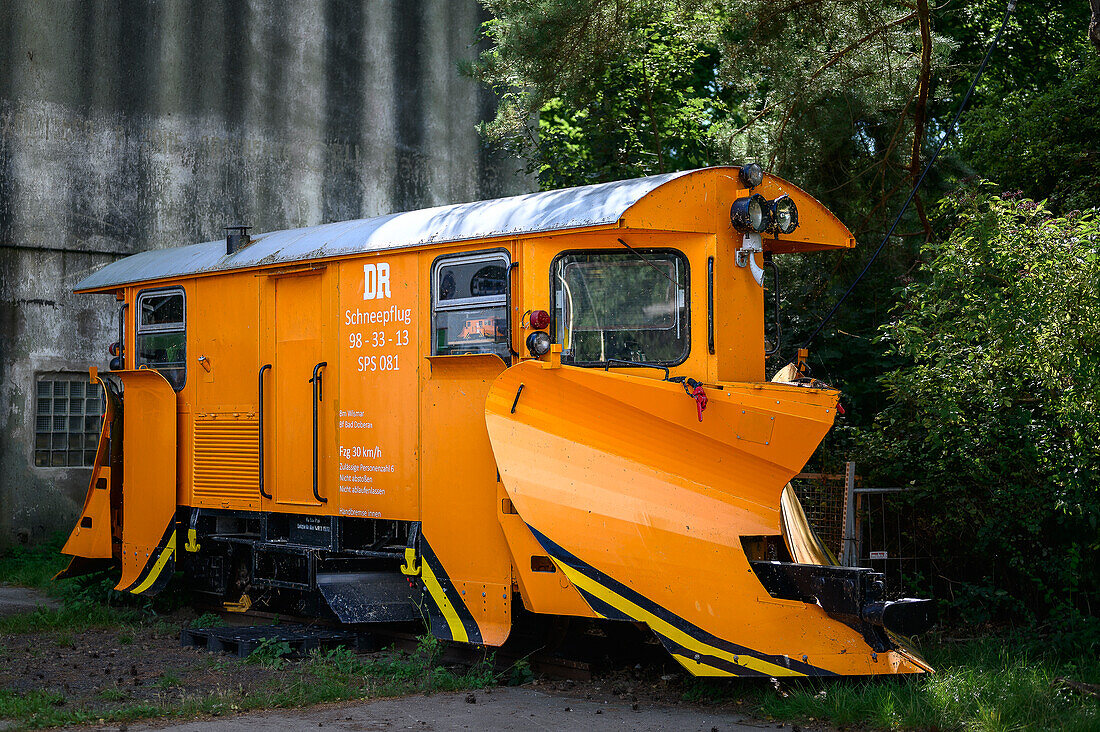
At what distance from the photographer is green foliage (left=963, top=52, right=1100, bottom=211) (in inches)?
468

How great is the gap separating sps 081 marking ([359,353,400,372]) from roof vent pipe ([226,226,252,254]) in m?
2.19

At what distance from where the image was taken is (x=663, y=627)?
673 cm

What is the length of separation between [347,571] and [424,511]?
3.75 feet

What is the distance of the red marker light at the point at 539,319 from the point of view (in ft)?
23.6

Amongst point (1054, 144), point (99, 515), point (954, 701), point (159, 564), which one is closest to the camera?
point (954, 701)

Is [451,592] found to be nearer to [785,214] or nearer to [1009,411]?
[785,214]

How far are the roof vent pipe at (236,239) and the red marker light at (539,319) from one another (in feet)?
12.9

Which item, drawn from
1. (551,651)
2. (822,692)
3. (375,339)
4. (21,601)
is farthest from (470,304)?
(21,601)

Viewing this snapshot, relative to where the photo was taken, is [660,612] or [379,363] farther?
[379,363]

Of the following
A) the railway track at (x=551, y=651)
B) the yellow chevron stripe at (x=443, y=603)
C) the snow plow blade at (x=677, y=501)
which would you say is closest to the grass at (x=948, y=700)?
the snow plow blade at (x=677, y=501)

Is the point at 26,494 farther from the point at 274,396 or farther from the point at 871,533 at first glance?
the point at 871,533

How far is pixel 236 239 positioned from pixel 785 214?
496 centimetres

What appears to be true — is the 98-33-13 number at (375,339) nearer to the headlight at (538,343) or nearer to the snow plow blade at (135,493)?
the headlight at (538,343)

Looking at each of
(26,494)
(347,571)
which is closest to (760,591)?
(347,571)
